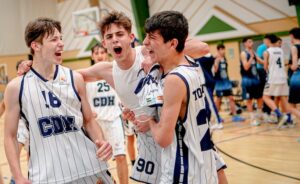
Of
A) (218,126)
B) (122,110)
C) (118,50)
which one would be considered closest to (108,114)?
(118,50)

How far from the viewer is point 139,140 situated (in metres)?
3.24

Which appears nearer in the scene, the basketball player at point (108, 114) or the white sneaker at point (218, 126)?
the basketball player at point (108, 114)

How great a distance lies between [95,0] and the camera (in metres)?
18.7

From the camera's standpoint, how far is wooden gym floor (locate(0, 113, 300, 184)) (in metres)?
5.46

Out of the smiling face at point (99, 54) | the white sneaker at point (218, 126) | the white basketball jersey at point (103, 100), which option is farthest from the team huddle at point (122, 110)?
the white sneaker at point (218, 126)

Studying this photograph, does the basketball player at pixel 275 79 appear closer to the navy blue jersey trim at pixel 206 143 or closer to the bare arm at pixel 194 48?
the bare arm at pixel 194 48

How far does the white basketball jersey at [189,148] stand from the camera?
244 centimetres

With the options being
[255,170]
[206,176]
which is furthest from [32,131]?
[255,170]

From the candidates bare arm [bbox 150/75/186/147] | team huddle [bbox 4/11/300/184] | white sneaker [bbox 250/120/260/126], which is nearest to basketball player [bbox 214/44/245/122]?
white sneaker [bbox 250/120/260/126]

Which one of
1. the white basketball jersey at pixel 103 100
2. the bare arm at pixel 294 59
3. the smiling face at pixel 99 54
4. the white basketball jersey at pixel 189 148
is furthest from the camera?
the bare arm at pixel 294 59

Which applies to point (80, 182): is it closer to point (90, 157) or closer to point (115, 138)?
point (90, 157)

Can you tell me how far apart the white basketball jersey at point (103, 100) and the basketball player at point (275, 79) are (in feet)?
15.1

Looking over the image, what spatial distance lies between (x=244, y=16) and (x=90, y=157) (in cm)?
1152

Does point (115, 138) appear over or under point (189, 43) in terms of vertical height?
under
